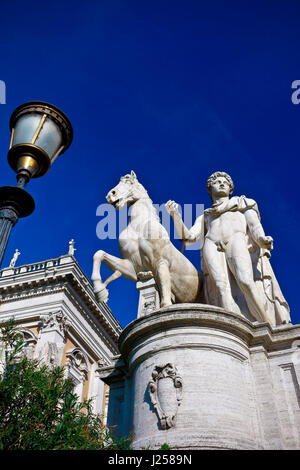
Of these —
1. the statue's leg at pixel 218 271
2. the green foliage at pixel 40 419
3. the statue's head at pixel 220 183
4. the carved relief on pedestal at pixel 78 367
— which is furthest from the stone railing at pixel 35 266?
the green foliage at pixel 40 419

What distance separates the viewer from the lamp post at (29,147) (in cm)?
468

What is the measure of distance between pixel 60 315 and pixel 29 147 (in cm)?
2144

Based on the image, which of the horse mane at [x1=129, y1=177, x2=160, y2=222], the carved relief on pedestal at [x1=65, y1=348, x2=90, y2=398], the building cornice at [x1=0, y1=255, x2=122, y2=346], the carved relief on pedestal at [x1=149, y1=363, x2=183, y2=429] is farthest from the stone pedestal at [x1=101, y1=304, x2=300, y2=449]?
the building cornice at [x1=0, y1=255, x2=122, y2=346]

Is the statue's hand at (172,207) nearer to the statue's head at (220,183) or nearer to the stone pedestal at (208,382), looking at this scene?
the statue's head at (220,183)

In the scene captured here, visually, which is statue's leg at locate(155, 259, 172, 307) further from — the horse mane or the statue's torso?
the horse mane

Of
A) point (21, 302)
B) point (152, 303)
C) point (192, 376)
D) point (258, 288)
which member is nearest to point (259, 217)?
point (258, 288)

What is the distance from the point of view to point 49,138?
16.7 ft

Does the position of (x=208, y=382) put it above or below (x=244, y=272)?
below

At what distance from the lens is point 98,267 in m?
6.58

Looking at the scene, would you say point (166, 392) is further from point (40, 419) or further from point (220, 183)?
point (220, 183)

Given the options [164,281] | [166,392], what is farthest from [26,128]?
[166,392]

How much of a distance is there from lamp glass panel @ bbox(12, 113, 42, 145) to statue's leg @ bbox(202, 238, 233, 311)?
10.7ft

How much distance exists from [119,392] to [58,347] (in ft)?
63.2

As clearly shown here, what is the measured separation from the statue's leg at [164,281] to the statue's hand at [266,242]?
1488 mm
